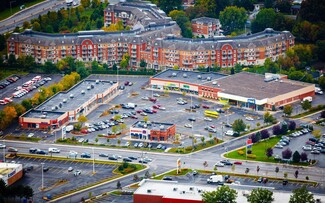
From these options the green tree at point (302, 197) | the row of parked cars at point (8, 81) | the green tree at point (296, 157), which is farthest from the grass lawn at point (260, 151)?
the row of parked cars at point (8, 81)

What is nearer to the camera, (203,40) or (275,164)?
(275,164)

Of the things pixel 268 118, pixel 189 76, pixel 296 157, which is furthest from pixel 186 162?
pixel 189 76

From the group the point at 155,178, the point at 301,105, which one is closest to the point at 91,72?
the point at 301,105

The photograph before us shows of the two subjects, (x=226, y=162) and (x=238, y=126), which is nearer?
(x=226, y=162)

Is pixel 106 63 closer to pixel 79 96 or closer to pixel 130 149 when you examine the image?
pixel 79 96

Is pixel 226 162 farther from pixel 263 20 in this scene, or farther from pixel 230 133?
pixel 263 20

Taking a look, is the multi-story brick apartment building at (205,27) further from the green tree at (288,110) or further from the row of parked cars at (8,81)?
the green tree at (288,110)

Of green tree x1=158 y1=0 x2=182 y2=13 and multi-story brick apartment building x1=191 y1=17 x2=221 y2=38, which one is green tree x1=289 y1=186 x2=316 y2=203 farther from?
green tree x1=158 y1=0 x2=182 y2=13
